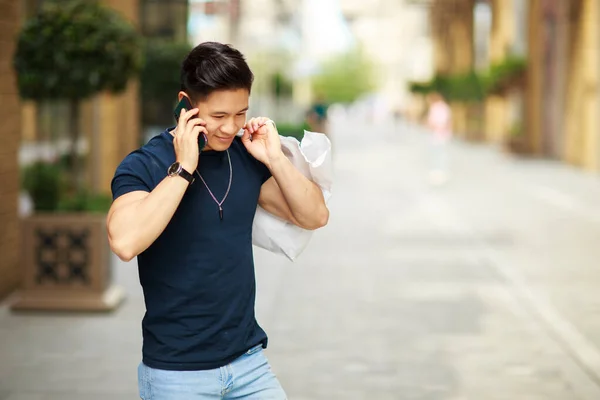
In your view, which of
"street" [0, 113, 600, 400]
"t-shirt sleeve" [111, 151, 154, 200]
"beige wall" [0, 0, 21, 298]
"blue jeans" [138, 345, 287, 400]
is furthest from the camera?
"beige wall" [0, 0, 21, 298]

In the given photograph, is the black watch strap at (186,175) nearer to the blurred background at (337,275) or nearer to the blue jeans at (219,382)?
the blue jeans at (219,382)

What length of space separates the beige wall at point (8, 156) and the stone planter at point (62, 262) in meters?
0.71

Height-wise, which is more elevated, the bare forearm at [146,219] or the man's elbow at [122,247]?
the bare forearm at [146,219]

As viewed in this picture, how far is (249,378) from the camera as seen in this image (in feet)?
10.6

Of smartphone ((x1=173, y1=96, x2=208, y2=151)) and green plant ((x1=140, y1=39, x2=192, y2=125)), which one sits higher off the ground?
green plant ((x1=140, y1=39, x2=192, y2=125))

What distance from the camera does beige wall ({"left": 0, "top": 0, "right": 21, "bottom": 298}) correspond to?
376 inches

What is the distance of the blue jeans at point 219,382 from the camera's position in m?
3.11

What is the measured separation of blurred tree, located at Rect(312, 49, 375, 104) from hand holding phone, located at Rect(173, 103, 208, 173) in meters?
159

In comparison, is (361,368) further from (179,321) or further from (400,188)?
(400,188)

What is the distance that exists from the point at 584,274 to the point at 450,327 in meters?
3.05

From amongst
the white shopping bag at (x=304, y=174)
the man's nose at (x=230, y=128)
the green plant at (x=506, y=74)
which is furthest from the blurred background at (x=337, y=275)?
the green plant at (x=506, y=74)

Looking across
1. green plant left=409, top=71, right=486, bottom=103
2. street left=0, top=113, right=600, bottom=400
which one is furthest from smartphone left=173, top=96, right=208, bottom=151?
green plant left=409, top=71, right=486, bottom=103

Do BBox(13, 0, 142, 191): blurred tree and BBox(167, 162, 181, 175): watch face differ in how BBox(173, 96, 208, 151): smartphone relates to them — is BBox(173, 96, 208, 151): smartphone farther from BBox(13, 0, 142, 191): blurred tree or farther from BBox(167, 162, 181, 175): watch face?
BBox(13, 0, 142, 191): blurred tree

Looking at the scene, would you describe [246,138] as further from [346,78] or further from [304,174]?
[346,78]
